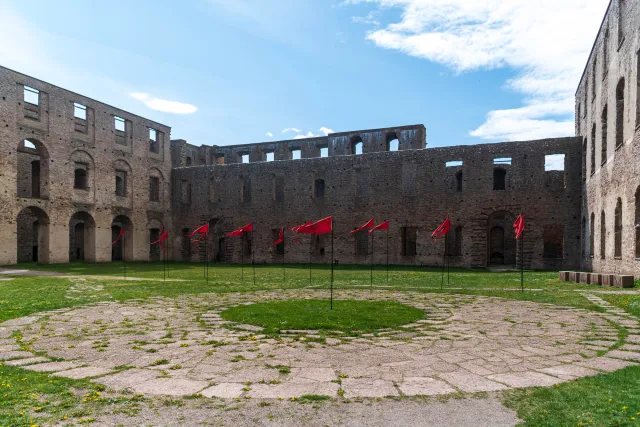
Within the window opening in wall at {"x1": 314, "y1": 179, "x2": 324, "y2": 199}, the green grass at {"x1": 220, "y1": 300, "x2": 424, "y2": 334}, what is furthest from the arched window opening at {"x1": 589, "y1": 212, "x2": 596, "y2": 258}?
the window opening in wall at {"x1": 314, "y1": 179, "x2": 324, "y2": 199}

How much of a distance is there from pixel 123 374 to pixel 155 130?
3196 centimetres

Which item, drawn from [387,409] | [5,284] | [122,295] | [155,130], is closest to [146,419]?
[387,409]

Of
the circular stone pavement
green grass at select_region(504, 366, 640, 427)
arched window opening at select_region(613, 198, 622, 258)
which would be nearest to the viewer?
green grass at select_region(504, 366, 640, 427)

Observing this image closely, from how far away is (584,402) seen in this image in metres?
3.79

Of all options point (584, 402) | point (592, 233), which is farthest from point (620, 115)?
point (584, 402)

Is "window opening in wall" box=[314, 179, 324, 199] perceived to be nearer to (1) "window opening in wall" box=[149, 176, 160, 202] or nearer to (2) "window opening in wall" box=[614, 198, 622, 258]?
(1) "window opening in wall" box=[149, 176, 160, 202]

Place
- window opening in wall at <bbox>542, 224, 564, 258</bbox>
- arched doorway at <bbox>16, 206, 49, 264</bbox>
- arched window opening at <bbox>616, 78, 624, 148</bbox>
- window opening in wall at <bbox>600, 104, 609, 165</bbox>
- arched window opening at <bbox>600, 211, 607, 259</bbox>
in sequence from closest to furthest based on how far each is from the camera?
arched window opening at <bbox>616, 78, 624, 148</bbox>
arched window opening at <bbox>600, 211, 607, 259</bbox>
window opening in wall at <bbox>600, 104, 609, 165</bbox>
arched doorway at <bbox>16, 206, 49, 264</bbox>
window opening in wall at <bbox>542, 224, 564, 258</bbox>

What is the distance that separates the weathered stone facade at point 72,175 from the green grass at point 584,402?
27023mm

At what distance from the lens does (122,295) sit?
1147cm

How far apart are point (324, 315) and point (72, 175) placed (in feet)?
82.0

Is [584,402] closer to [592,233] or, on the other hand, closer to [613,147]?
[613,147]

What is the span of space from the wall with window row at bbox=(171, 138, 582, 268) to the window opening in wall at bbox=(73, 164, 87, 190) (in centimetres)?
655

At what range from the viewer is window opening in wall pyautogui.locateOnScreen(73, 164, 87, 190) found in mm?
28867

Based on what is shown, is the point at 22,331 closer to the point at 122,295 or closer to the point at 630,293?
the point at 122,295
